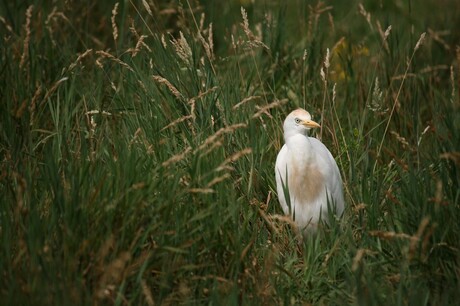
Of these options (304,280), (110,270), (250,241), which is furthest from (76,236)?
(304,280)

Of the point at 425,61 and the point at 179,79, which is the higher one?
the point at 179,79

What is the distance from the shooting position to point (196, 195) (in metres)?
3.33

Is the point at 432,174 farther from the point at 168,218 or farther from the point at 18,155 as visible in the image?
the point at 18,155

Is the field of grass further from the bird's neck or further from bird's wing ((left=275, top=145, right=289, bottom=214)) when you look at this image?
the bird's neck

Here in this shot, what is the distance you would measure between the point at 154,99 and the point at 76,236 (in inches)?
47.9

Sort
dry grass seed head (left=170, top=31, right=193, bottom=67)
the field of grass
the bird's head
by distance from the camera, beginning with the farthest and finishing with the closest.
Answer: dry grass seed head (left=170, top=31, right=193, bottom=67) → the bird's head → the field of grass

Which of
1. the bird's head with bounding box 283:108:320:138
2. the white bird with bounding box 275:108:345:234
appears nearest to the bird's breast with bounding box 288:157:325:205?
the white bird with bounding box 275:108:345:234

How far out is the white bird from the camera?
3895 mm

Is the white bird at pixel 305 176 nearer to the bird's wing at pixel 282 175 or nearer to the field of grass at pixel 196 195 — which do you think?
the bird's wing at pixel 282 175

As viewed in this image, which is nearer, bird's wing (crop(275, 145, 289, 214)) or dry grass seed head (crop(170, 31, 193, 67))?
bird's wing (crop(275, 145, 289, 214))

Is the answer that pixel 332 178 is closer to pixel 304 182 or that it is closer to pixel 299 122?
pixel 304 182

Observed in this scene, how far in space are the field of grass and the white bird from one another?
10cm

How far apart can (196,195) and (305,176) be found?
0.79m

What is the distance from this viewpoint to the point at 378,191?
145 inches
